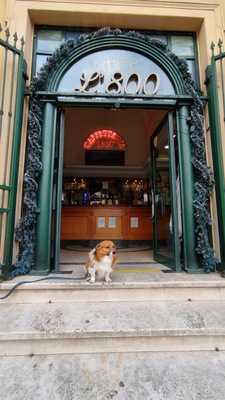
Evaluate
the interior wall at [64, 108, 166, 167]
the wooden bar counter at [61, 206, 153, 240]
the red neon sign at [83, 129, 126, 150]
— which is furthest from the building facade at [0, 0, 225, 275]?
the red neon sign at [83, 129, 126, 150]

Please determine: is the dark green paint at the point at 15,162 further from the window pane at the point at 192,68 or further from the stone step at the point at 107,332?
the window pane at the point at 192,68

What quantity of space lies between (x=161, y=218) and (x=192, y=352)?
1911mm

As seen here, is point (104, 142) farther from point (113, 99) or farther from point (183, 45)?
point (113, 99)

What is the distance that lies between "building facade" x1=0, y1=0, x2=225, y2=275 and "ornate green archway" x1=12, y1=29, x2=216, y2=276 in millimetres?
A: 12

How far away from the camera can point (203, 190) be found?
256cm

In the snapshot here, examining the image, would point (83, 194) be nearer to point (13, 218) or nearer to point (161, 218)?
point (161, 218)

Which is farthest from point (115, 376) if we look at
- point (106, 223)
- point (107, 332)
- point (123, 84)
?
point (106, 223)

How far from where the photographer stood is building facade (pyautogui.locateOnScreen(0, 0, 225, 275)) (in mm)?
2439

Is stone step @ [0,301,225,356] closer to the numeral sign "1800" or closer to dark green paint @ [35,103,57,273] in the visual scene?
dark green paint @ [35,103,57,273]

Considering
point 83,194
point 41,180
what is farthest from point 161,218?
point 83,194

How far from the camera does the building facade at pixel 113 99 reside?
244 cm

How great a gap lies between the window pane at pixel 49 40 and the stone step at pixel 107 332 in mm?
3152

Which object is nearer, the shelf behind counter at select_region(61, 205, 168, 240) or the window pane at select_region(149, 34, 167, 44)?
the window pane at select_region(149, 34, 167, 44)

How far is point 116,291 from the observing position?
203cm
